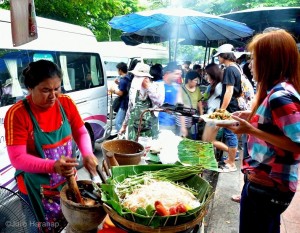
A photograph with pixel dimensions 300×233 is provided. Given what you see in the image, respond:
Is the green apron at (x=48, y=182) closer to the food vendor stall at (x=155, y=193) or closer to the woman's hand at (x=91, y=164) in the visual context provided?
the woman's hand at (x=91, y=164)

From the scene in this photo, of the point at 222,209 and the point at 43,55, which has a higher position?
the point at 43,55

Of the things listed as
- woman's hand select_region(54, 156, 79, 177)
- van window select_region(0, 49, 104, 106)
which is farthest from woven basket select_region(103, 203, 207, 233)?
van window select_region(0, 49, 104, 106)

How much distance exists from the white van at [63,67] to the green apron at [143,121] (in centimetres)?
149

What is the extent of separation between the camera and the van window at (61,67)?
3811 mm

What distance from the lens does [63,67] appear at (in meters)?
5.10

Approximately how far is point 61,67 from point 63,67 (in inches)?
2.5

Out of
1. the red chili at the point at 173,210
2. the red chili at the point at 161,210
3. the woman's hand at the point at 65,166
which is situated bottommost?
the red chili at the point at 173,210

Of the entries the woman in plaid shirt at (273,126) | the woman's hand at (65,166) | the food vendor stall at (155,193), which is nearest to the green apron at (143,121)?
the food vendor stall at (155,193)

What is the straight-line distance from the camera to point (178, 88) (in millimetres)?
5379

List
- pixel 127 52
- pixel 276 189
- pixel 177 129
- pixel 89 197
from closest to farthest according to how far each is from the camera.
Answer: pixel 89 197, pixel 276 189, pixel 177 129, pixel 127 52

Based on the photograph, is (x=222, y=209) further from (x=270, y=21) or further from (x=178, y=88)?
(x=270, y=21)

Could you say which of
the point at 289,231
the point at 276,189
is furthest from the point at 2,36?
the point at 289,231

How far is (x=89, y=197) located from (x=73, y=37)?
452 centimetres

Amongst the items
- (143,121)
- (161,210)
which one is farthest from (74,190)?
(143,121)
